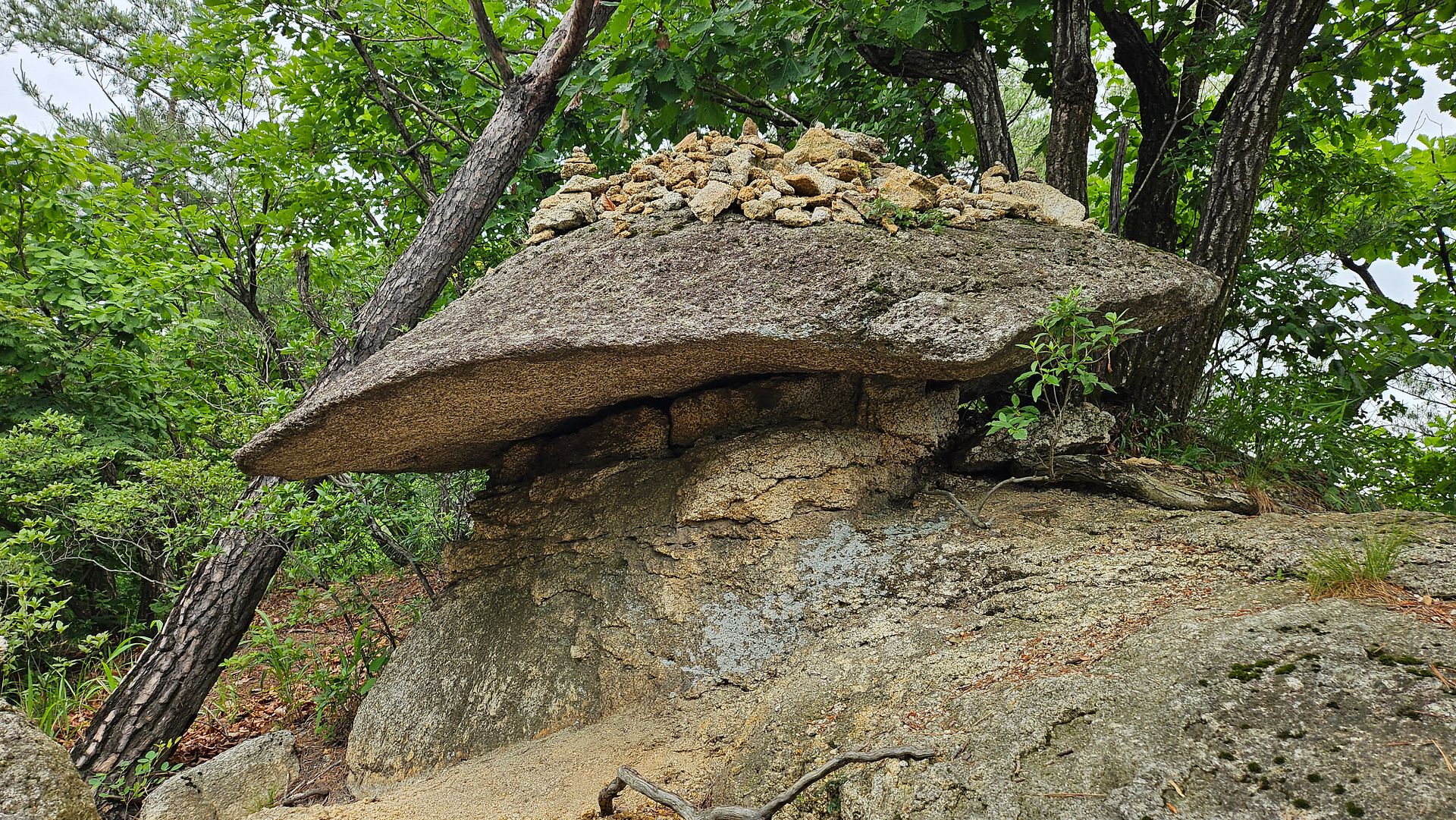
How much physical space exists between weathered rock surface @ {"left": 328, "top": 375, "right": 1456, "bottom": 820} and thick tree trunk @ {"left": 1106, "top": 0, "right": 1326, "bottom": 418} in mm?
1517

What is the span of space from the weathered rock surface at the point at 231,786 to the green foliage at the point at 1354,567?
4.58 metres

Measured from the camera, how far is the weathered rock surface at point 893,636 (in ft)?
6.17

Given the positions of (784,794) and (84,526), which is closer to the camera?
(784,794)

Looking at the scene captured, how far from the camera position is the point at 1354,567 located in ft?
7.61

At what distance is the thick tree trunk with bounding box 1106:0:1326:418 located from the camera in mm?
4242

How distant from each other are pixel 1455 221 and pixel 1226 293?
2.79 meters

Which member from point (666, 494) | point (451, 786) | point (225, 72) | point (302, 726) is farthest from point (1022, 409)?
point (225, 72)

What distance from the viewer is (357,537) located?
5449mm

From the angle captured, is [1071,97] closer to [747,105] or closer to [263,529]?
[747,105]

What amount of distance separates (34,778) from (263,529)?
7.13 feet

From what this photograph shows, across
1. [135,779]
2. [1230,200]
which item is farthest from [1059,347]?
[135,779]

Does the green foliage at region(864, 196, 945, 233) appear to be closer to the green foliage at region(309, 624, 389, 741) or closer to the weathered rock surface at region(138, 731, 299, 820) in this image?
the green foliage at region(309, 624, 389, 741)

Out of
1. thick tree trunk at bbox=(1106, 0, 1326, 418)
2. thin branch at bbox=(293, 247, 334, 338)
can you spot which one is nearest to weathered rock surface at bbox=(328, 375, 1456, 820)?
thick tree trunk at bbox=(1106, 0, 1326, 418)

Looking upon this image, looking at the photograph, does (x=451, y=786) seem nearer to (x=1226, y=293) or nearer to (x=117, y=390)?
(x=1226, y=293)
